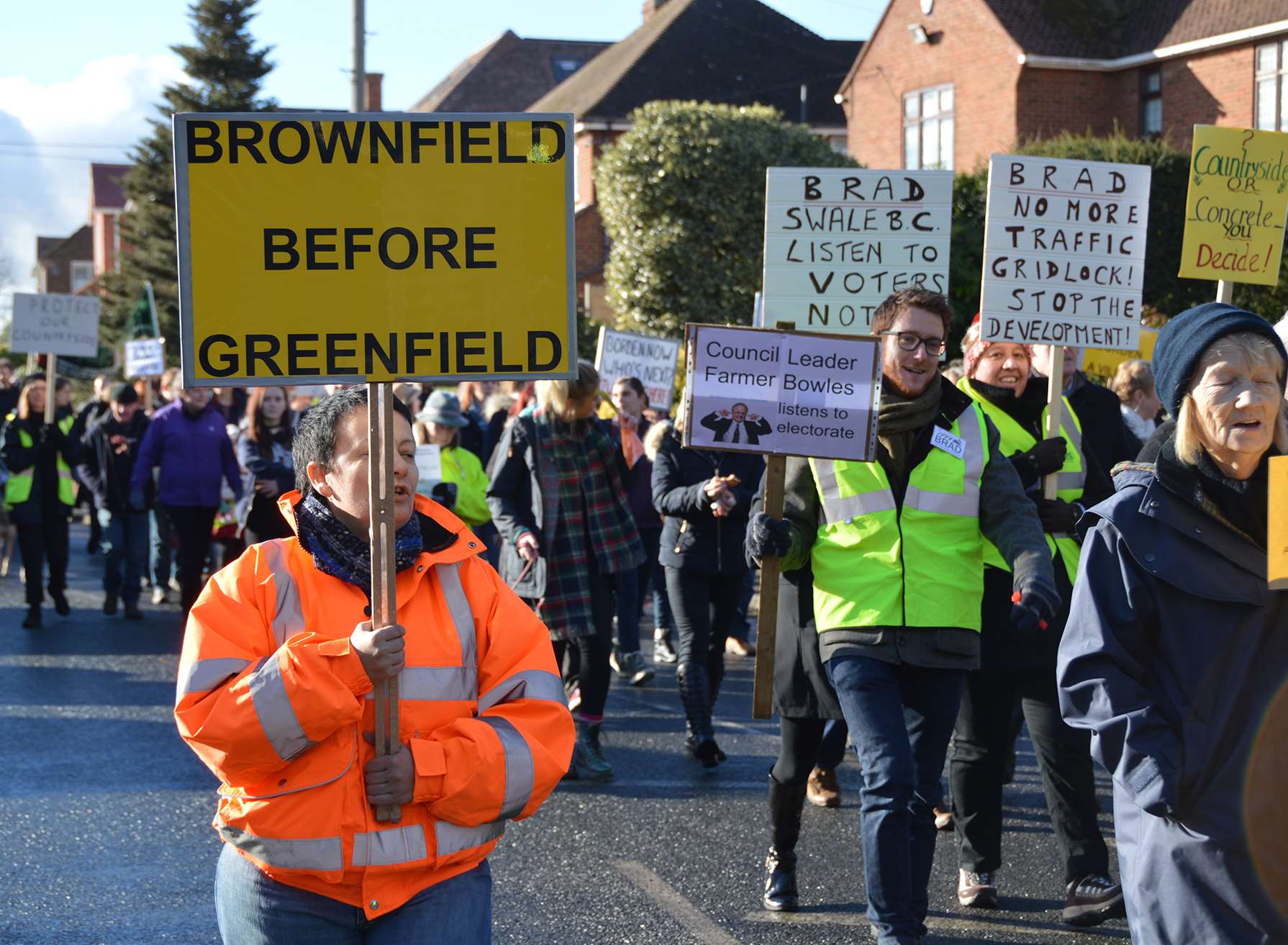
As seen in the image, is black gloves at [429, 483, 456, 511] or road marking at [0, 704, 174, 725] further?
road marking at [0, 704, 174, 725]

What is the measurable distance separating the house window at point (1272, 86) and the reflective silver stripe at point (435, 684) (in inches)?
1065

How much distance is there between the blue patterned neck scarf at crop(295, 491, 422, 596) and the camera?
3.16 metres

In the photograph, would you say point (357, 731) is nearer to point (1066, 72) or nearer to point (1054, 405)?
point (1054, 405)

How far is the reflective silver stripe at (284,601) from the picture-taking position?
3.07 meters

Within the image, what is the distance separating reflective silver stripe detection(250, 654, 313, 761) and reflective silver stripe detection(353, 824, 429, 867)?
213 millimetres

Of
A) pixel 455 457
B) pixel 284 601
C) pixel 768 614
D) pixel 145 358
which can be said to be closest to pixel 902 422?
pixel 768 614

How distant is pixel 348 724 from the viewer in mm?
3020

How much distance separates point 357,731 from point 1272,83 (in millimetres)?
28097

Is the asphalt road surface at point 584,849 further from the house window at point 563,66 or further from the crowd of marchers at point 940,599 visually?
the house window at point 563,66

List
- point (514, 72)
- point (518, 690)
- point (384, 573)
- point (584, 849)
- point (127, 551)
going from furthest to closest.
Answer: point (514, 72) < point (127, 551) < point (584, 849) < point (518, 690) < point (384, 573)

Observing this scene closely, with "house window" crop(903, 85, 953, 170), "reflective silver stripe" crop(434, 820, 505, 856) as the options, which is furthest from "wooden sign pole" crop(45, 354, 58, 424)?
"house window" crop(903, 85, 953, 170)

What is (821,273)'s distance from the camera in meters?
7.03

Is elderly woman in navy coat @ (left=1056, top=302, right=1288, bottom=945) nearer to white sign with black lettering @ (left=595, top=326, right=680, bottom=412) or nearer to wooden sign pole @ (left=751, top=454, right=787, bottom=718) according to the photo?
wooden sign pole @ (left=751, top=454, right=787, bottom=718)

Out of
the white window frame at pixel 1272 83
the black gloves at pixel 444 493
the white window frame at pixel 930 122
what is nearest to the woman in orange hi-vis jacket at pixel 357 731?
the black gloves at pixel 444 493
